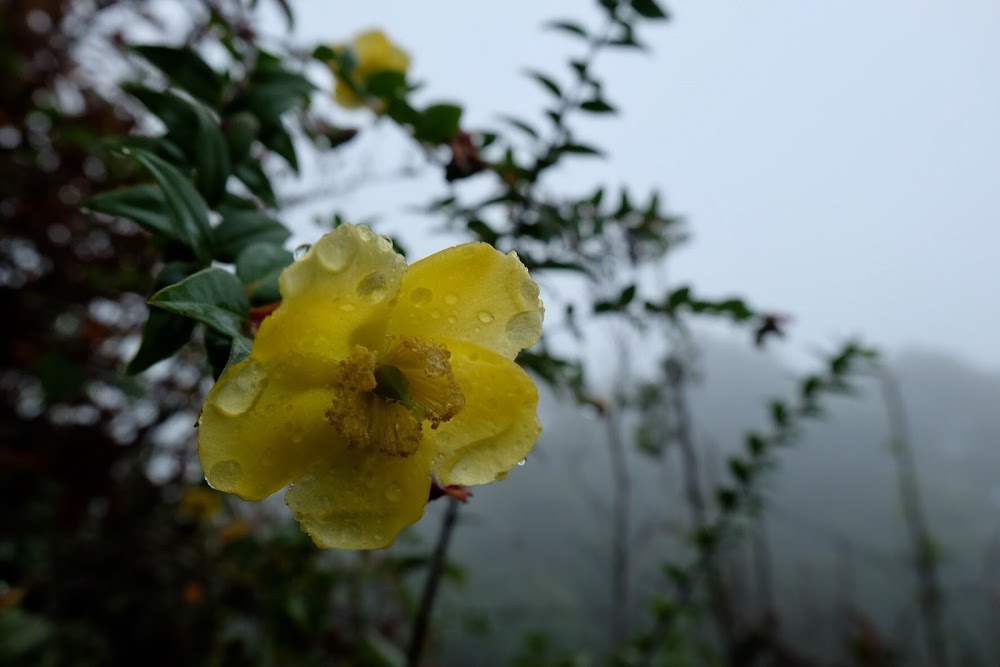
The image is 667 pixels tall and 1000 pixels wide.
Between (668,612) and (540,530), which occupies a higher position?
(668,612)

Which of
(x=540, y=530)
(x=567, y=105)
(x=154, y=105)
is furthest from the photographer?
(x=540, y=530)

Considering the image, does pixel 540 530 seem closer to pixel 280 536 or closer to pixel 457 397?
pixel 280 536

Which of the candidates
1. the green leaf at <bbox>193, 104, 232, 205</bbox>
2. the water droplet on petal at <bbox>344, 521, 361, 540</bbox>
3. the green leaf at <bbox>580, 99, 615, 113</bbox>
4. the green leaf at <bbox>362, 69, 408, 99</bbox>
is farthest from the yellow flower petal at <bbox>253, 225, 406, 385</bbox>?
the green leaf at <bbox>580, 99, 615, 113</bbox>

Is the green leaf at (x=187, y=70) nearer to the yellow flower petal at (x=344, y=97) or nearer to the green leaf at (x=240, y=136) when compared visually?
the green leaf at (x=240, y=136)

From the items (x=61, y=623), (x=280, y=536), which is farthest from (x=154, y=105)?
(x=61, y=623)

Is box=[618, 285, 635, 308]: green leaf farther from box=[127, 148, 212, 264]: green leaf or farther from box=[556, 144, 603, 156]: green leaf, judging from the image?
box=[127, 148, 212, 264]: green leaf

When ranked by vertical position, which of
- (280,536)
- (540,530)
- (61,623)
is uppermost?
(280,536)

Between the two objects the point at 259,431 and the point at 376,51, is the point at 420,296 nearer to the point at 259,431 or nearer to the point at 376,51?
the point at 259,431
